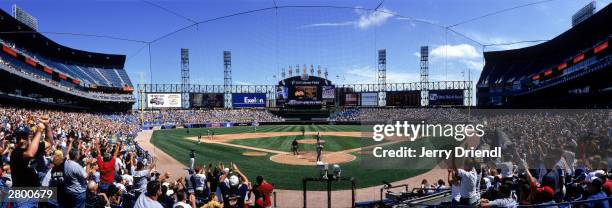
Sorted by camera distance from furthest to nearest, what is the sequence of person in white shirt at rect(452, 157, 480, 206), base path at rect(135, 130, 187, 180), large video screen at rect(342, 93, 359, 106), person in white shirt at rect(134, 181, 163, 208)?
1. large video screen at rect(342, 93, 359, 106)
2. base path at rect(135, 130, 187, 180)
3. person in white shirt at rect(452, 157, 480, 206)
4. person in white shirt at rect(134, 181, 163, 208)

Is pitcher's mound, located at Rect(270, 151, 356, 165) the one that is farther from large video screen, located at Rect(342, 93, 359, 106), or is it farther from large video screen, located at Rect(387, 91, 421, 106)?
large video screen, located at Rect(342, 93, 359, 106)

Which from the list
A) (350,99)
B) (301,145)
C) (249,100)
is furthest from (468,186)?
(249,100)

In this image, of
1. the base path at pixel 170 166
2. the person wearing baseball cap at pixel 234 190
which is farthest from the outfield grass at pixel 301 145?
the person wearing baseball cap at pixel 234 190

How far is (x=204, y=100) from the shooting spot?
258ft

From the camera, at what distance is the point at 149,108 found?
254 feet

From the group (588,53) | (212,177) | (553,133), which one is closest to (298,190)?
(212,177)

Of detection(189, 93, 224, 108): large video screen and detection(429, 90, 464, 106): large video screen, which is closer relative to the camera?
detection(429, 90, 464, 106): large video screen

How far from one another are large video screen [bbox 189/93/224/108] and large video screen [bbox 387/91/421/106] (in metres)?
36.1

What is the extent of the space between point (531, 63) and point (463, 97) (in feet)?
42.8

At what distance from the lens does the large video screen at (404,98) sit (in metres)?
71.0

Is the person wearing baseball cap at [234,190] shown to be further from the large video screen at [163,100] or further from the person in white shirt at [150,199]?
the large video screen at [163,100]

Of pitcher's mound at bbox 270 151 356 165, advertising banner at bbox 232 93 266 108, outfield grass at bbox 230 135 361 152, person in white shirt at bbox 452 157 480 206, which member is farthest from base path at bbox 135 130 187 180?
advertising banner at bbox 232 93 266 108

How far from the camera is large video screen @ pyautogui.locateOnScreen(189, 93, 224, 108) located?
78188 mm

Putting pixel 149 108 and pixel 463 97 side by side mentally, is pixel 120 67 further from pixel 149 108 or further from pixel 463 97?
pixel 463 97
